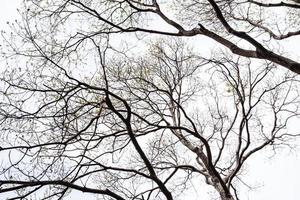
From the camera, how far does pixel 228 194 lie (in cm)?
760

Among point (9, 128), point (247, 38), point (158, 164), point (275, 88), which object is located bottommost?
point (9, 128)

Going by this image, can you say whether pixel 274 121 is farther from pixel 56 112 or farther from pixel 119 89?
pixel 56 112

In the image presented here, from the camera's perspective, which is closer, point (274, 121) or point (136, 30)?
point (136, 30)

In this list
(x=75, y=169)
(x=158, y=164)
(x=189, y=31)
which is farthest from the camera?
(x=158, y=164)

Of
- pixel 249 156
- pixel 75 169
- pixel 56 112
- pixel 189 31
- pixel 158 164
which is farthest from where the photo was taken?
pixel 158 164

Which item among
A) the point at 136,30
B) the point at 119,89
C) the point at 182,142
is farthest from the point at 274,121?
the point at 136,30

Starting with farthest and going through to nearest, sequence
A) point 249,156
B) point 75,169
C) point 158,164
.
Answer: point 158,164
point 249,156
point 75,169

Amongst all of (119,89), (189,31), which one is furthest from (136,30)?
(119,89)

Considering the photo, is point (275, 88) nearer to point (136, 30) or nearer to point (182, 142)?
point (182, 142)

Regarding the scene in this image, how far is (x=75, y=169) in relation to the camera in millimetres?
4688

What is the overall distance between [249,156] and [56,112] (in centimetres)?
517

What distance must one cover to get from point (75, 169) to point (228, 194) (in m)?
3.87

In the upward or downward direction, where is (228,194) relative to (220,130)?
downward

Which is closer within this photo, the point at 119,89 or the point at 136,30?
the point at 136,30
